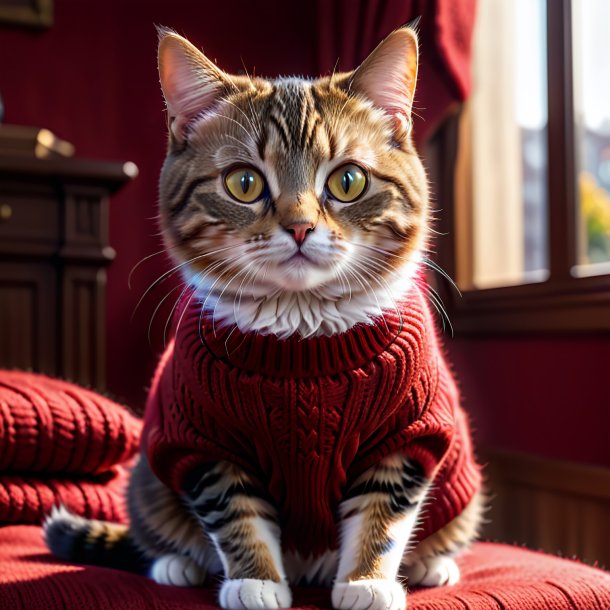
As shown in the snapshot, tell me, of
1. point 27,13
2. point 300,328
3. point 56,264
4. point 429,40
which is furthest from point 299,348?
point 27,13

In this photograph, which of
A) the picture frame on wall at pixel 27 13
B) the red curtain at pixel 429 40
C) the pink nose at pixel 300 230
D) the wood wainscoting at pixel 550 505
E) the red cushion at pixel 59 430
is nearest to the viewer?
the pink nose at pixel 300 230

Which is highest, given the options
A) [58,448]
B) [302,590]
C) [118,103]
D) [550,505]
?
[118,103]

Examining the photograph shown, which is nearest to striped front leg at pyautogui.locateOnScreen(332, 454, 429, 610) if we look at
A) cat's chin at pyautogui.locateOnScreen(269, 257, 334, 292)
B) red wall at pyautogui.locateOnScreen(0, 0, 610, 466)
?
cat's chin at pyautogui.locateOnScreen(269, 257, 334, 292)

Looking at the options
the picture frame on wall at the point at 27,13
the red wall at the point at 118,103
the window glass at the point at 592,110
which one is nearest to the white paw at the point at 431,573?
the window glass at the point at 592,110

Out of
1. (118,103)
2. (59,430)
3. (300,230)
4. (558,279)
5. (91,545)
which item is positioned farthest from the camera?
(118,103)

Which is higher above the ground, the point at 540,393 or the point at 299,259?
the point at 299,259

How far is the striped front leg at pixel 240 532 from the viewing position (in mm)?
854

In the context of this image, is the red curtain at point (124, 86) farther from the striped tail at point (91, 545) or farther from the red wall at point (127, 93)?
the striped tail at point (91, 545)

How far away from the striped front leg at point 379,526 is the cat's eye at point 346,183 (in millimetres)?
290

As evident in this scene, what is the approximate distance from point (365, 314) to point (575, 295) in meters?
0.98

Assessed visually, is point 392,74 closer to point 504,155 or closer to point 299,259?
point 299,259

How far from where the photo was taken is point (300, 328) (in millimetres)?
874

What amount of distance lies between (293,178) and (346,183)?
59 millimetres

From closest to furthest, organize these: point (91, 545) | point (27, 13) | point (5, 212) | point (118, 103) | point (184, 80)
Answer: point (184, 80) < point (91, 545) < point (5, 212) < point (27, 13) < point (118, 103)
